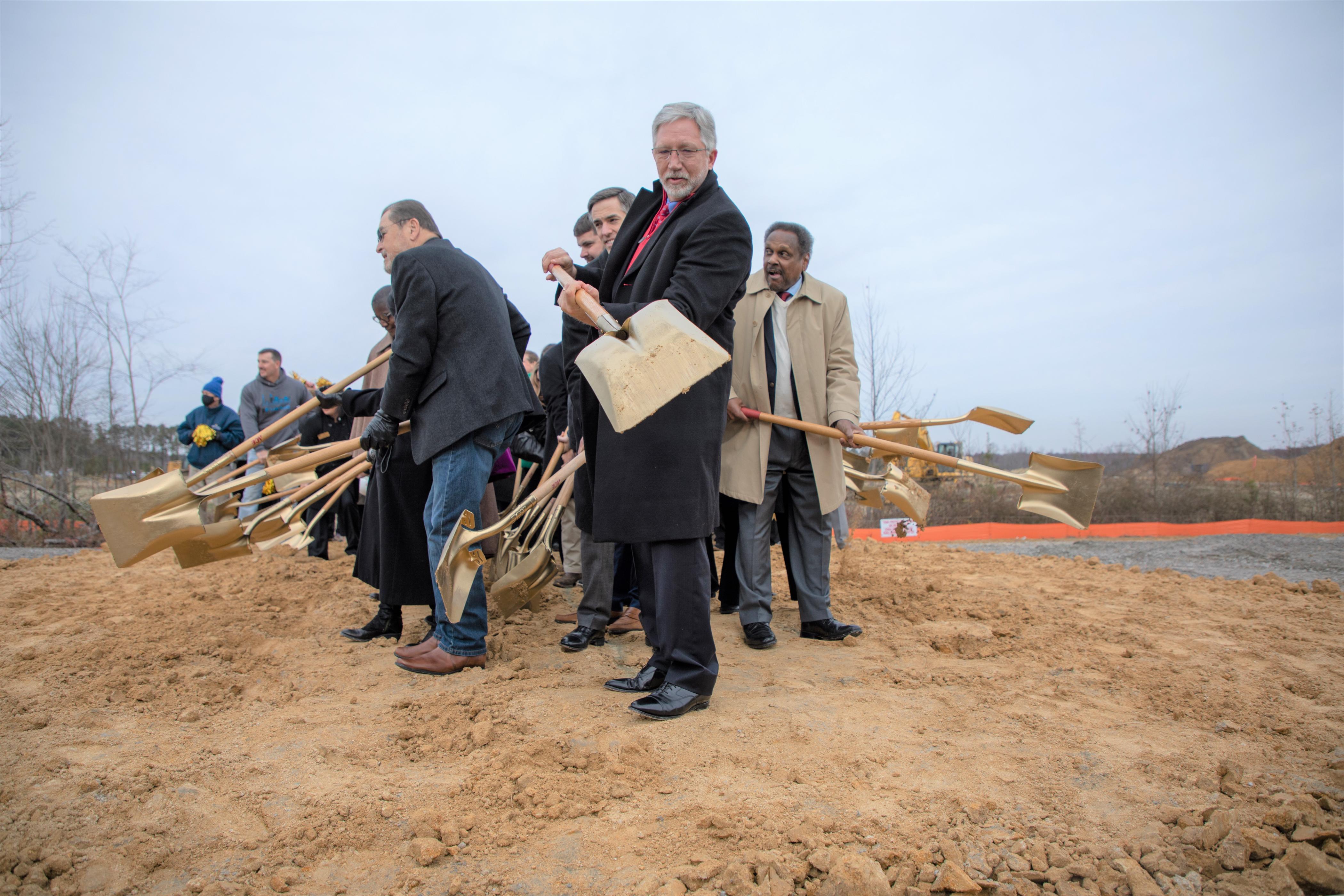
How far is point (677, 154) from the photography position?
2449mm

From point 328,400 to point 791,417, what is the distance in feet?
6.91

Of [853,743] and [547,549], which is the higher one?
[547,549]

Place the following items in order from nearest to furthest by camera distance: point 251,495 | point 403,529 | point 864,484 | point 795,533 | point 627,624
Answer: point 403,529
point 795,533
point 627,624
point 864,484
point 251,495

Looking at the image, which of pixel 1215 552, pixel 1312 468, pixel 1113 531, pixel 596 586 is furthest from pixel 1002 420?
pixel 1312 468

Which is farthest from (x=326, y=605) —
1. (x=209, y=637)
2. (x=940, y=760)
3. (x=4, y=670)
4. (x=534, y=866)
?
(x=940, y=760)

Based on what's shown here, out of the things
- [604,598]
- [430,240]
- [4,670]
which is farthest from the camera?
[604,598]

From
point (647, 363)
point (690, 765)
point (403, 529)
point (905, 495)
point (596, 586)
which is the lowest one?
point (690, 765)

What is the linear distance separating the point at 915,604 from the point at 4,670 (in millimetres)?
3922

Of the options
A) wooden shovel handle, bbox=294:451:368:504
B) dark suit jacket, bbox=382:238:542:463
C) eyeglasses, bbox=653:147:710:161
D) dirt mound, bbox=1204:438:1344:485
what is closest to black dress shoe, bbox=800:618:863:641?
dark suit jacket, bbox=382:238:542:463

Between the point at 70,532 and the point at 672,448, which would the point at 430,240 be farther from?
the point at 70,532

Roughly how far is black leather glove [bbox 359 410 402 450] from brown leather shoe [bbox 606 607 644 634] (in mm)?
1318

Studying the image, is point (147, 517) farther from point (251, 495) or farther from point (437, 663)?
point (251, 495)

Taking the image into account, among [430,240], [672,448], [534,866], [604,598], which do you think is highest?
[430,240]

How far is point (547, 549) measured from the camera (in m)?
3.42
